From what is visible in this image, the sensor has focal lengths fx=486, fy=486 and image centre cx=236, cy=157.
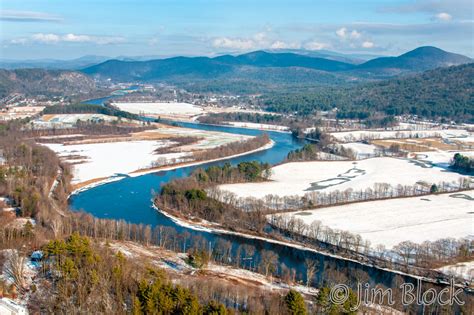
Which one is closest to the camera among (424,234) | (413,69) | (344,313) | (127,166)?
(344,313)

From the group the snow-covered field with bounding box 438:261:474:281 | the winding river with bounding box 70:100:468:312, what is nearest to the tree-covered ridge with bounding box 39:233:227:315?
the winding river with bounding box 70:100:468:312

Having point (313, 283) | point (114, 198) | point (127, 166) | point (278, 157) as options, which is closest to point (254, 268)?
point (313, 283)

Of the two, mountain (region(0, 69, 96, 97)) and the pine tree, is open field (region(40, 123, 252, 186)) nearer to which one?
the pine tree

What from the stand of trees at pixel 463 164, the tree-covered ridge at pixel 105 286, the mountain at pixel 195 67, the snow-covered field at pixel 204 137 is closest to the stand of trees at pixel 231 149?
the snow-covered field at pixel 204 137

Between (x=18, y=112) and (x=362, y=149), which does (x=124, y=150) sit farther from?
(x=18, y=112)

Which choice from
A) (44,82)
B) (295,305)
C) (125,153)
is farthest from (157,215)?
(44,82)

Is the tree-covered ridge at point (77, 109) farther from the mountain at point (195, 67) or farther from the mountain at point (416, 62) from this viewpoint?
the mountain at point (416, 62)

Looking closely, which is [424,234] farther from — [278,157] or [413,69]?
[413,69]
